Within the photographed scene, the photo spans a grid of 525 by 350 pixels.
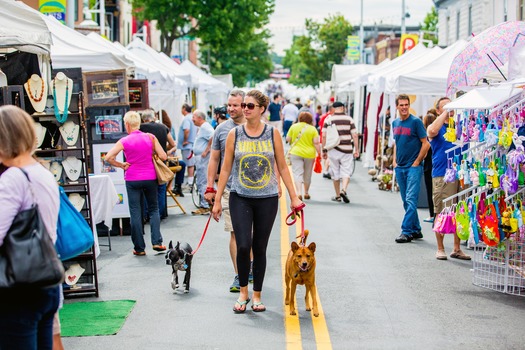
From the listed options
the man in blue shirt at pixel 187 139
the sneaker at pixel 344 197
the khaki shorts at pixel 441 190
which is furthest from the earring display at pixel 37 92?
→ the man in blue shirt at pixel 187 139

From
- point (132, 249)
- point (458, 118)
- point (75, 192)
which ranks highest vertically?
point (458, 118)

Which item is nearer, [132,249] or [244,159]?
[244,159]

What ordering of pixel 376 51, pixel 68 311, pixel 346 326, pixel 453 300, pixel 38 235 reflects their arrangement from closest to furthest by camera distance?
pixel 38 235
pixel 346 326
pixel 68 311
pixel 453 300
pixel 376 51

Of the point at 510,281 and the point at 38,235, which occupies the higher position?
the point at 38,235

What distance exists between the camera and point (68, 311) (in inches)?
311

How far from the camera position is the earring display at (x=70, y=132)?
A: 8734 millimetres

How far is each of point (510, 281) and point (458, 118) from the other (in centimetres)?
A: 181

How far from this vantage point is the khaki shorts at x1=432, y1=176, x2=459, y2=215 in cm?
1071

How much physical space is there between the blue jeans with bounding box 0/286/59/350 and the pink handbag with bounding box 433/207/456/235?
19.8 ft

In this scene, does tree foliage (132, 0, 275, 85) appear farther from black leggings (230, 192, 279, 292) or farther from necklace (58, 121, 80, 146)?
black leggings (230, 192, 279, 292)

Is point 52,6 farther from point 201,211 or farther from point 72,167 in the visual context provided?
point 72,167

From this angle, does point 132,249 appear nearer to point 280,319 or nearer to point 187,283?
point 187,283

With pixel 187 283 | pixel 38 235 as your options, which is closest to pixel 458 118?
pixel 187 283

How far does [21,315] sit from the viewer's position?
4.29 m
